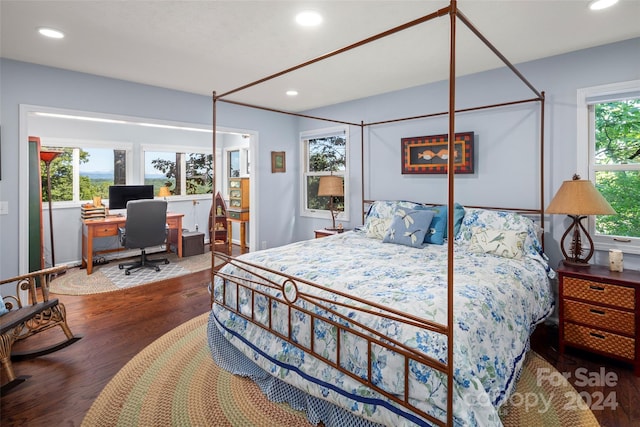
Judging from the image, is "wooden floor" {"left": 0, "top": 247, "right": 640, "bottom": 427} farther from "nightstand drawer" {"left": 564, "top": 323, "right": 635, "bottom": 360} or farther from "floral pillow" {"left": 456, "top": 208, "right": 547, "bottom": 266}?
"floral pillow" {"left": 456, "top": 208, "right": 547, "bottom": 266}

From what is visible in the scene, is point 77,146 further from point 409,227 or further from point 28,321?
point 409,227

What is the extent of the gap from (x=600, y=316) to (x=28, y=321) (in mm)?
4155

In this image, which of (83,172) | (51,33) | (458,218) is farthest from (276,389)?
(83,172)

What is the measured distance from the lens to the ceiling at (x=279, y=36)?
2.21 meters

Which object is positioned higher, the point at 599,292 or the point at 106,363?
the point at 599,292

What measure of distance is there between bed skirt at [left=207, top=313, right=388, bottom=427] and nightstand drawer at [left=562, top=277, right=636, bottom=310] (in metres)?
1.90

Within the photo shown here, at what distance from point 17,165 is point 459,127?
14.4 feet

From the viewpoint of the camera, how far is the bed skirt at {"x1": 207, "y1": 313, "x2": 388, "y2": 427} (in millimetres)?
1698

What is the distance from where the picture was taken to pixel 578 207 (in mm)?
2521

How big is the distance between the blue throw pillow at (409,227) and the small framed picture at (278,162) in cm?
243

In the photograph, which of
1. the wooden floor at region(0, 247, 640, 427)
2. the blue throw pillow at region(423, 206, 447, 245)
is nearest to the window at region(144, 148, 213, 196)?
the wooden floor at region(0, 247, 640, 427)

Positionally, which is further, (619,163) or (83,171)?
(83,171)

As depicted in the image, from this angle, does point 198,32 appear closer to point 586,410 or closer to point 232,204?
point 586,410

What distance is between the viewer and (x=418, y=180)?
13.2 feet
